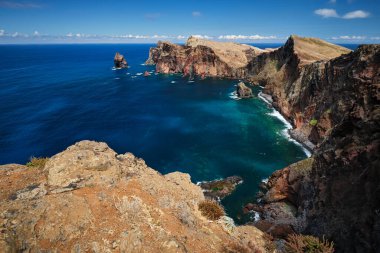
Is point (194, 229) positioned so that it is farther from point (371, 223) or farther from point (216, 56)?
point (216, 56)

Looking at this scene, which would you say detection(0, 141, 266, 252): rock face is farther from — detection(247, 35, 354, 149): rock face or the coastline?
detection(247, 35, 354, 149): rock face

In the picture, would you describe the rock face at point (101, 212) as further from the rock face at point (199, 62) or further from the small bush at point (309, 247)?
the rock face at point (199, 62)

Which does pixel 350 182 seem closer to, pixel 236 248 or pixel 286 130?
pixel 236 248

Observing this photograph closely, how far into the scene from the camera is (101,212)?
1609 centimetres

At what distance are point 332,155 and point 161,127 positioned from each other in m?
59.1

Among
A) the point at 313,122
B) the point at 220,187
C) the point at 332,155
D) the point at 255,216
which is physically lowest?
the point at 255,216

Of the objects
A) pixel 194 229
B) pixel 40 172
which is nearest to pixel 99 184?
pixel 40 172

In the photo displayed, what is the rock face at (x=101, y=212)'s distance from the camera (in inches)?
574

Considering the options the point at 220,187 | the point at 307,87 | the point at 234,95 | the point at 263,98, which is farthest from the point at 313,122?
the point at 234,95

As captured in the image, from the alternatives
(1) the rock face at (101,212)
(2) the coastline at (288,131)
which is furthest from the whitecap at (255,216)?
→ (2) the coastline at (288,131)

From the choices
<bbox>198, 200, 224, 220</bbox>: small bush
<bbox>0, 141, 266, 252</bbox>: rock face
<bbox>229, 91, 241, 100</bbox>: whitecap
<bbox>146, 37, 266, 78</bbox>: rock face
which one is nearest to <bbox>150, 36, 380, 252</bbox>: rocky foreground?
<bbox>0, 141, 266, 252</bbox>: rock face

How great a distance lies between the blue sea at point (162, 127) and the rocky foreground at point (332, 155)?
6.09 metres

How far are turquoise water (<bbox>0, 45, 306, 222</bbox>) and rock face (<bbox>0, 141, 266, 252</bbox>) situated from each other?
25.5 metres

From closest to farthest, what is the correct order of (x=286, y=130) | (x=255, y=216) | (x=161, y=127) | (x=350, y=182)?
(x=350, y=182) → (x=255, y=216) → (x=286, y=130) → (x=161, y=127)
